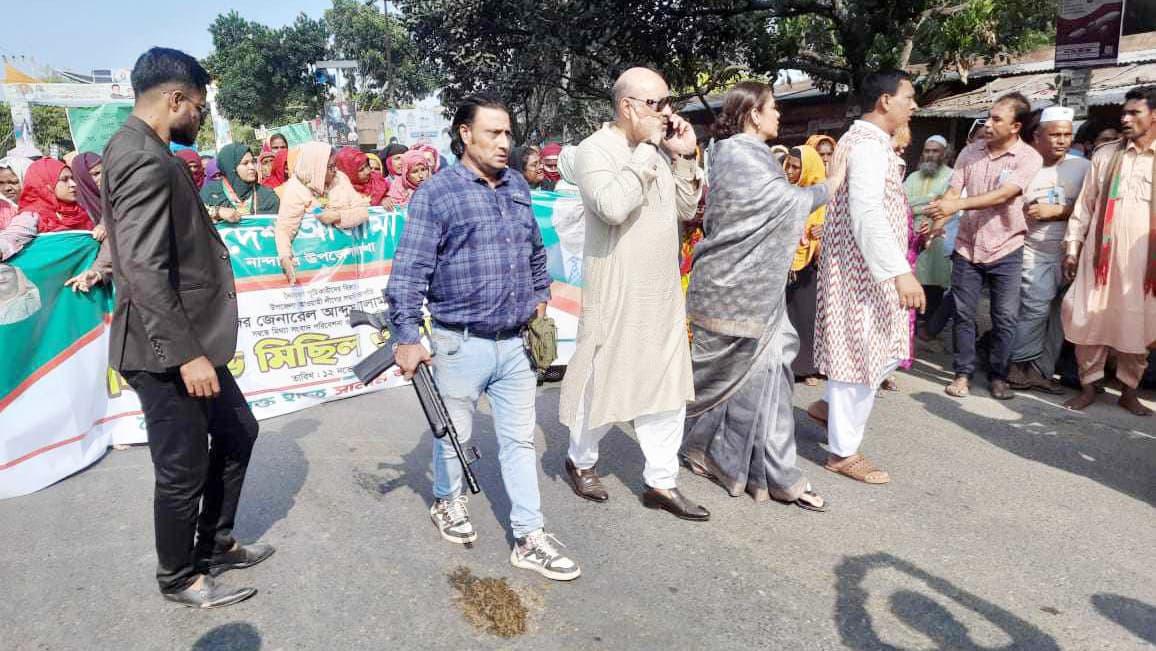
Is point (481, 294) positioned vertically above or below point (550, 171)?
below

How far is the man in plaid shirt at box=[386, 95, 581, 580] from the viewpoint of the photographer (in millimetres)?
2752

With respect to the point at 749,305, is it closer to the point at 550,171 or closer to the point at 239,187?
the point at 239,187

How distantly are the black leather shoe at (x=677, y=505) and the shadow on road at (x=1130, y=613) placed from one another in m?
1.46

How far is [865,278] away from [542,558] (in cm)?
199

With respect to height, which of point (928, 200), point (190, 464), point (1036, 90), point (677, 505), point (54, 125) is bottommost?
point (677, 505)

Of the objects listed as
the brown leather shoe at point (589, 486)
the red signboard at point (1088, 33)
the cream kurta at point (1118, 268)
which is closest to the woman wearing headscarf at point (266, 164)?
the brown leather shoe at point (589, 486)

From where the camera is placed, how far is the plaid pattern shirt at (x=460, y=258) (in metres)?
2.74

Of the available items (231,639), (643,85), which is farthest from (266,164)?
(231,639)

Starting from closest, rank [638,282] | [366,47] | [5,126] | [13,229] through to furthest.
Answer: [638,282] → [13,229] → [5,126] → [366,47]

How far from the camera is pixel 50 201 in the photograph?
4832 mm

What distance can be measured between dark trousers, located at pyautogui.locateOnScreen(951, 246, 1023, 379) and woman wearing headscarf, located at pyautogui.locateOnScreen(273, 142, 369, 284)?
4.21 m

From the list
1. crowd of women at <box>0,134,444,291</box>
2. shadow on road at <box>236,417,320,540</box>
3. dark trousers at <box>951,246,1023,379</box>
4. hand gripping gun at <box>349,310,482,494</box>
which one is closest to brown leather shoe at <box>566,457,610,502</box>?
hand gripping gun at <box>349,310,482,494</box>

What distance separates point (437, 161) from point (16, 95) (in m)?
23.0

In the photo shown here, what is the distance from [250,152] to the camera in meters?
6.24
